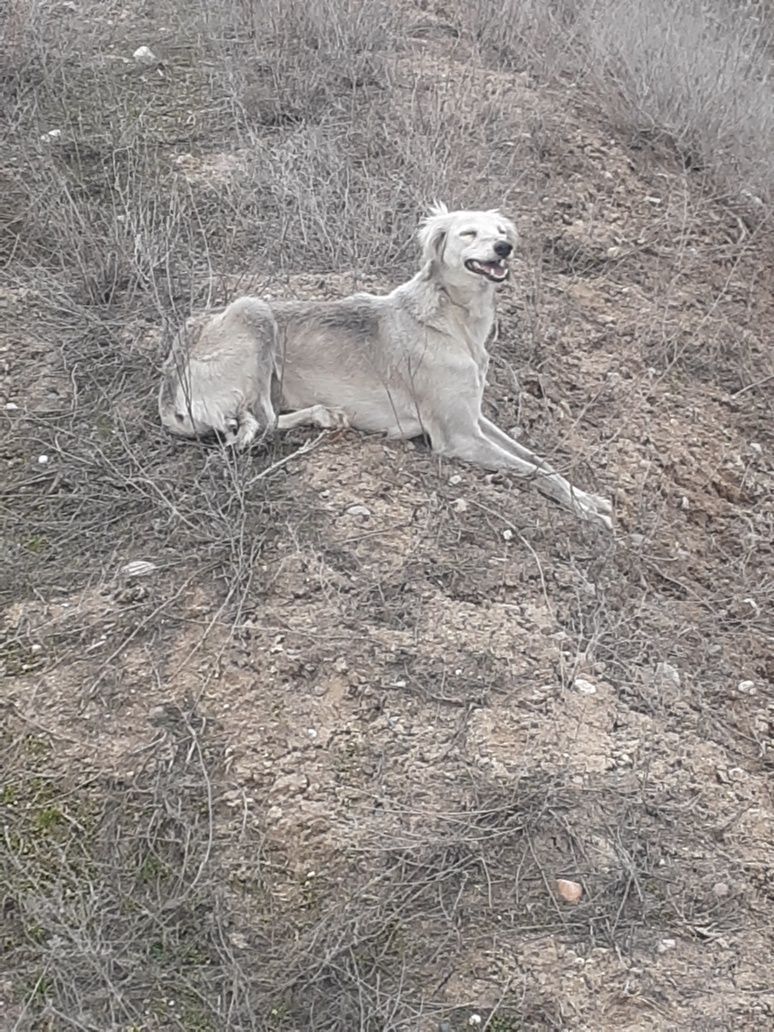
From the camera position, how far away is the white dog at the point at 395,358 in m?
5.11

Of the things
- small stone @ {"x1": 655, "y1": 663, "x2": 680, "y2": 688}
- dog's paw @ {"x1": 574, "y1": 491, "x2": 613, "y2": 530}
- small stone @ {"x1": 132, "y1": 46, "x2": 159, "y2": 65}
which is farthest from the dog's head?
small stone @ {"x1": 132, "y1": 46, "x2": 159, "y2": 65}

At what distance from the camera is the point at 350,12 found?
8258 millimetres

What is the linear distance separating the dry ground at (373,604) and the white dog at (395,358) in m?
0.23

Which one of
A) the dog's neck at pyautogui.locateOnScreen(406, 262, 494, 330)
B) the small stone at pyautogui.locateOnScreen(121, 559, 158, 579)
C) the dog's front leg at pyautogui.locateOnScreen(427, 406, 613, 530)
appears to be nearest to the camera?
the small stone at pyautogui.locateOnScreen(121, 559, 158, 579)

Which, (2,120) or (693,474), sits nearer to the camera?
(693,474)

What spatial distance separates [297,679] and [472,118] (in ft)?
15.7

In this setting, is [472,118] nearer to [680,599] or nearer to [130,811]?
[680,599]

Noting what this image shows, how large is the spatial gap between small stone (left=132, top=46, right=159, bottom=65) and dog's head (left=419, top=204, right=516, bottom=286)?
3779 millimetres

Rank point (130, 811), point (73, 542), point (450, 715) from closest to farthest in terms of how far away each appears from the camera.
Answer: point (130, 811) → point (450, 715) → point (73, 542)

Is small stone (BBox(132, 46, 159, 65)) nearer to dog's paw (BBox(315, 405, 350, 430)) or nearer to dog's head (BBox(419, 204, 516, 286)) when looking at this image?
dog's head (BBox(419, 204, 516, 286))

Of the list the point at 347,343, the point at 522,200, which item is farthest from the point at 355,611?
the point at 522,200

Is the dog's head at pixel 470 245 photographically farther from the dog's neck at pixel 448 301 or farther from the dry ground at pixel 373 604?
the dry ground at pixel 373 604

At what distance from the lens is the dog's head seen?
16.5 feet

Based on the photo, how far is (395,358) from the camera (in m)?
5.27
